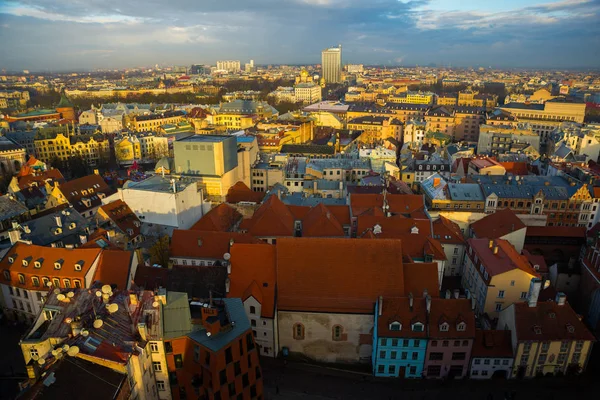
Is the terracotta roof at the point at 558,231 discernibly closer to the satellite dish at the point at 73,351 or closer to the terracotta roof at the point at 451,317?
the terracotta roof at the point at 451,317

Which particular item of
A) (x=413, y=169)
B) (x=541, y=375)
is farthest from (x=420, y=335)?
(x=413, y=169)

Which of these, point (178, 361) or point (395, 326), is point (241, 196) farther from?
point (178, 361)

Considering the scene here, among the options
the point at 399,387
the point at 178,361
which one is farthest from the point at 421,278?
the point at 178,361

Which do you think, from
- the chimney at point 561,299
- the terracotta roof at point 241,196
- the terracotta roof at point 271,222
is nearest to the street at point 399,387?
the chimney at point 561,299

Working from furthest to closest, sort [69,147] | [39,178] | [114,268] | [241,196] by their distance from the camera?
[69,147]
[39,178]
[241,196]
[114,268]

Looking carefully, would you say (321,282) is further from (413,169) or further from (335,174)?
(413,169)

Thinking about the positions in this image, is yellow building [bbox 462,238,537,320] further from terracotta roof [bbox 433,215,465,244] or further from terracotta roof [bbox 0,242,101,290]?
terracotta roof [bbox 0,242,101,290]
